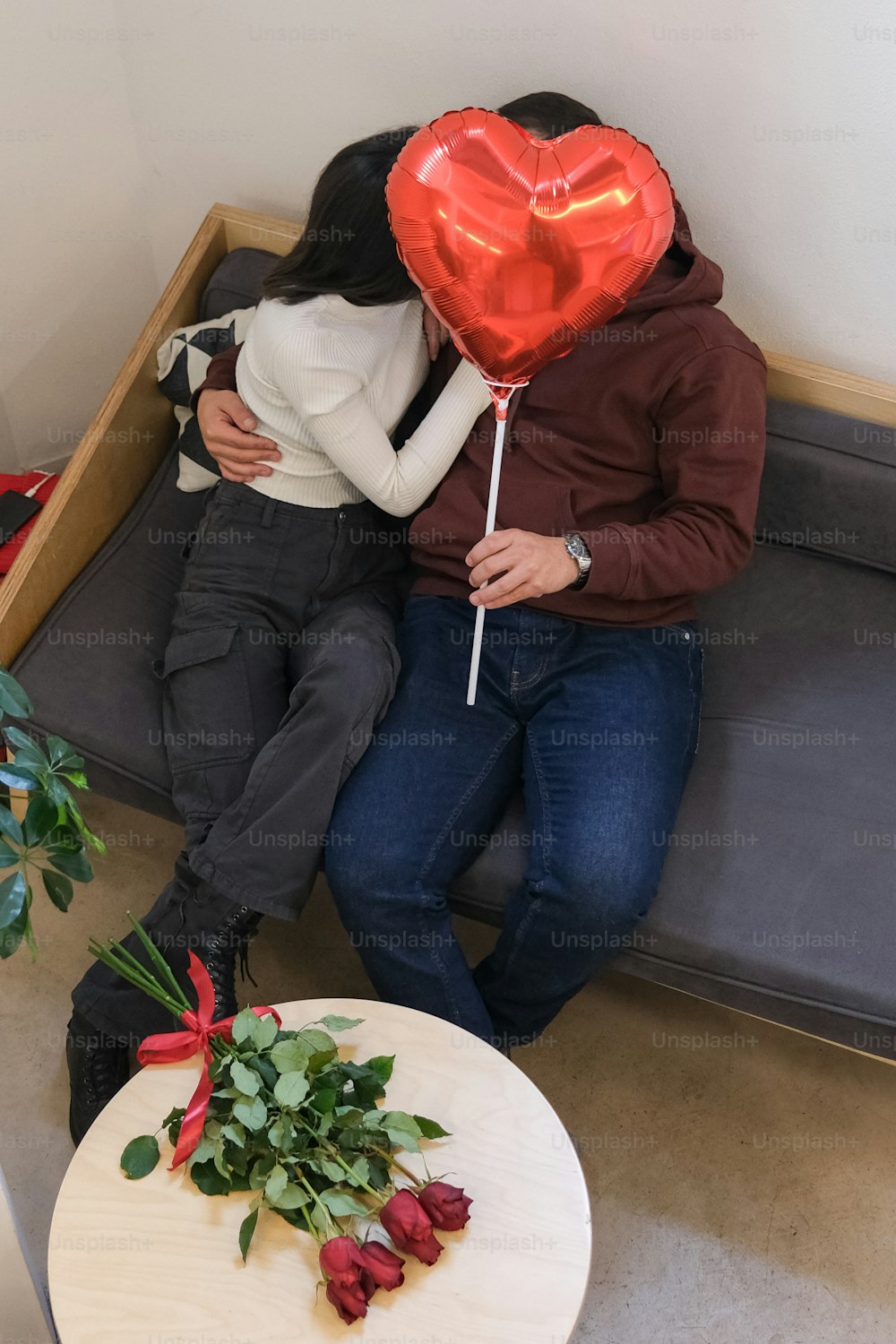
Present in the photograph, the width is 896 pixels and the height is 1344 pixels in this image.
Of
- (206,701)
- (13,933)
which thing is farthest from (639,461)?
(13,933)

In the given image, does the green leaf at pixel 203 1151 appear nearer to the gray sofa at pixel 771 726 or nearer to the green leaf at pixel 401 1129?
the green leaf at pixel 401 1129

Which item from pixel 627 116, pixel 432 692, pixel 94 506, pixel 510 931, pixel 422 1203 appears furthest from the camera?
pixel 94 506

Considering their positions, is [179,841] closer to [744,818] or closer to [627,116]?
[744,818]

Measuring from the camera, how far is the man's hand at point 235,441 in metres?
1.67

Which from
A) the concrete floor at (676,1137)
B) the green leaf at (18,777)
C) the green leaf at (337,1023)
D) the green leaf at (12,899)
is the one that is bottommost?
the concrete floor at (676,1137)

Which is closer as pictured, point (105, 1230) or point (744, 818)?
point (105, 1230)

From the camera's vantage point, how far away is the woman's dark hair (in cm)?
145

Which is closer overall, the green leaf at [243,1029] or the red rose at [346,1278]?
the red rose at [346,1278]

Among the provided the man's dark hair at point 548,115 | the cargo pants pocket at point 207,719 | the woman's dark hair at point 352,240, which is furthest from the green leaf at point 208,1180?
the man's dark hair at point 548,115

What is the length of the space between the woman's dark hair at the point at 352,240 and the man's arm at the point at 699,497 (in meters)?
0.39

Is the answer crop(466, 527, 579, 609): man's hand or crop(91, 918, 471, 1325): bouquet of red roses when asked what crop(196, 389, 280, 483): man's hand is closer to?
crop(466, 527, 579, 609): man's hand

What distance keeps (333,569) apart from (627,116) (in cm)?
80

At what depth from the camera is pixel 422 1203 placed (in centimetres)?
112

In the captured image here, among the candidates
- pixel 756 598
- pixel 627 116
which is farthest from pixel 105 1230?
pixel 627 116
